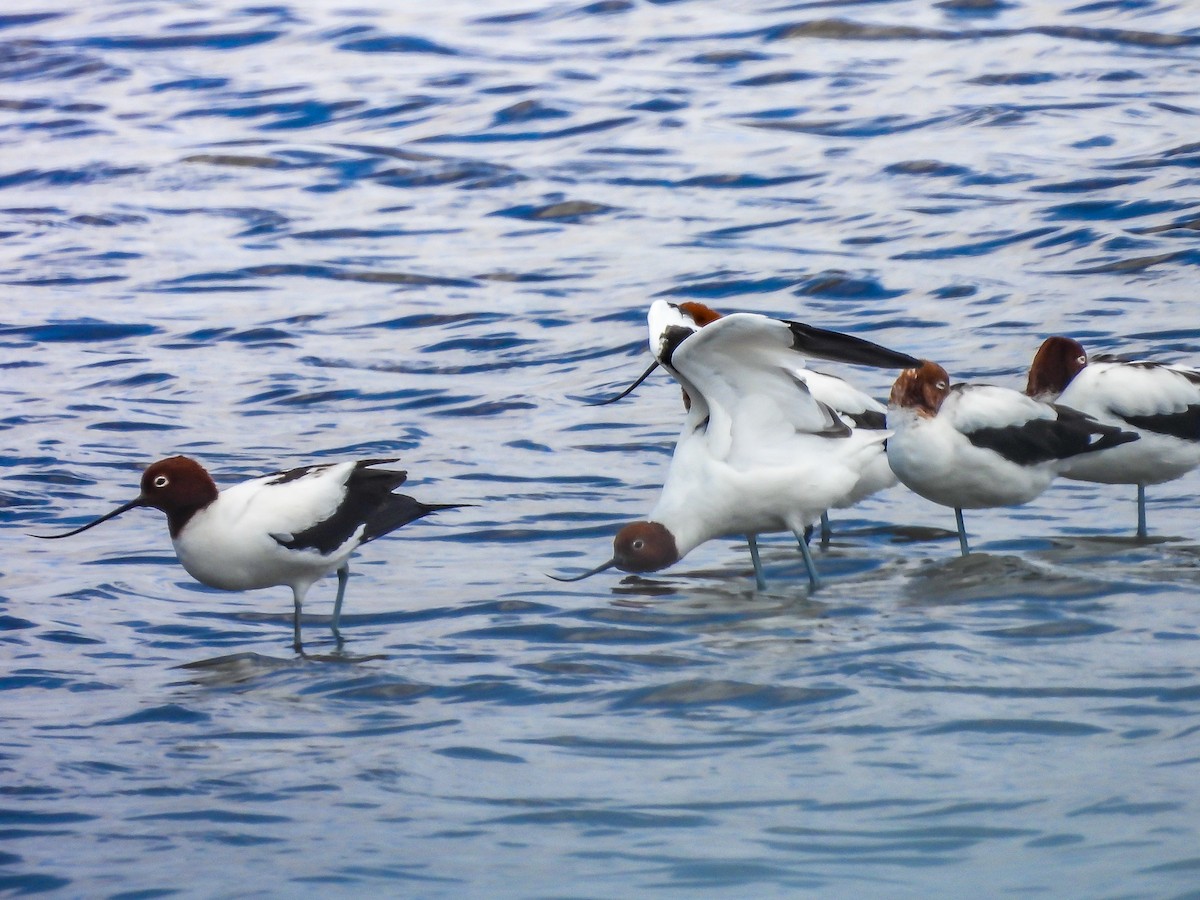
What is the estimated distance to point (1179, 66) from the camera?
2195cm

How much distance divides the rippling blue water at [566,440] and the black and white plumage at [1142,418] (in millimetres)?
332

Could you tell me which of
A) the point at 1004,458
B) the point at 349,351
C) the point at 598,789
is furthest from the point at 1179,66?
the point at 598,789

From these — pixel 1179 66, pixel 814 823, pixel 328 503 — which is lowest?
pixel 814 823

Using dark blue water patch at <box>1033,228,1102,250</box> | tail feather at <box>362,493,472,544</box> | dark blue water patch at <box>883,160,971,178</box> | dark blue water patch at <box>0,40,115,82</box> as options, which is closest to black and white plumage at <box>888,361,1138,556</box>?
tail feather at <box>362,493,472,544</box>

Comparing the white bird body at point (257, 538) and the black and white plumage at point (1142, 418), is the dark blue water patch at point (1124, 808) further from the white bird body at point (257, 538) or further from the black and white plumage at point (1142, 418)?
the white bird body at point (257, 538)

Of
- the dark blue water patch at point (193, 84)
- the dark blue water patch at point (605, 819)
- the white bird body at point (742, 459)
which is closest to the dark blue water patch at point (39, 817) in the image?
the dark blue water patch at point (605, 819)

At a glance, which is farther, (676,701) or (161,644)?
(161,644)

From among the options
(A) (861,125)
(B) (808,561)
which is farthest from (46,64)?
(B) (808,561)

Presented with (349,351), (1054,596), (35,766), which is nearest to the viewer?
(35,766)

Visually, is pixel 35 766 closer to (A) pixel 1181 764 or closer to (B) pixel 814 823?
(B) pixel 814 823

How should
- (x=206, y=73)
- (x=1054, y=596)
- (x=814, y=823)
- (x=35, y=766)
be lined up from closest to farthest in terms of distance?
(x=814, y=823) < (x=35, y=766) < (x=1054, y=596) < (x=206, y=73)

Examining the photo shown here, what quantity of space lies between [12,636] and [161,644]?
71 cm

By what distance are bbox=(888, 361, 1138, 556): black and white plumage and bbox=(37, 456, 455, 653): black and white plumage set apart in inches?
103

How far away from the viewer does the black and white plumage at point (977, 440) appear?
898 centimetres
